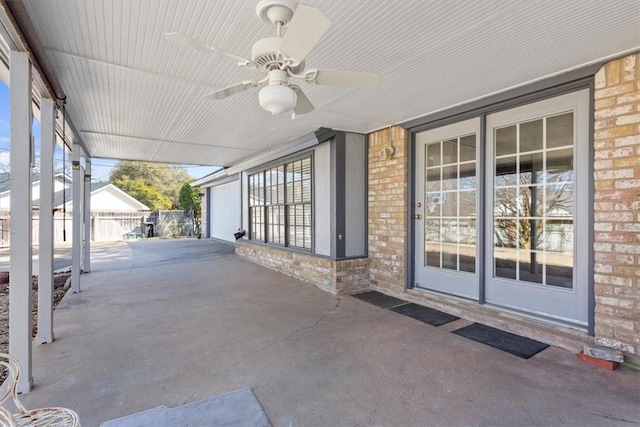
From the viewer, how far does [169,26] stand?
2.38 metres

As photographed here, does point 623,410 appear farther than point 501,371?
No

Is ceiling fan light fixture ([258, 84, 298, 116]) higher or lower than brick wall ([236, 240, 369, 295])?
higher

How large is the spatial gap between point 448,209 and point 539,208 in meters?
1.14

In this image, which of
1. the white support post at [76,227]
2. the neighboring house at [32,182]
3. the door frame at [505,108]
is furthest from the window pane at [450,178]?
the white support post at [76,227]

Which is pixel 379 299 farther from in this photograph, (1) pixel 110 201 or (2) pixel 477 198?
(1) pixel 110 201

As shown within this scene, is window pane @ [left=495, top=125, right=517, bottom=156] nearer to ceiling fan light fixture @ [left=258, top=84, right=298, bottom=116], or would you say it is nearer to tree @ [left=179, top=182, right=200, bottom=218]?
ceiling fan light fixture @ [left=258, top=84, right=298, bottom=116]

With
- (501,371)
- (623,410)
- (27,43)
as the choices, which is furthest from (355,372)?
(27,43)

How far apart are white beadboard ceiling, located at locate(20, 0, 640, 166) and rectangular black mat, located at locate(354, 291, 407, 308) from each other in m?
2.67

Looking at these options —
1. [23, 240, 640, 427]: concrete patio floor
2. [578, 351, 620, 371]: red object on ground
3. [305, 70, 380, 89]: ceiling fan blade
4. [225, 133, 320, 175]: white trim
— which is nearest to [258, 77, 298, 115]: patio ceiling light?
[305, 70, 380, 89]: ceiling fan blade

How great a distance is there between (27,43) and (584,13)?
3960 millimetres


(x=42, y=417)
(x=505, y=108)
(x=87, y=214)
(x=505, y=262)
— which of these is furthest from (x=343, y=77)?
(x=87, y=214)

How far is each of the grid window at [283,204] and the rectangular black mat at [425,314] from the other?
2.38 m

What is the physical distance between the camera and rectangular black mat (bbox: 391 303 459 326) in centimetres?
391

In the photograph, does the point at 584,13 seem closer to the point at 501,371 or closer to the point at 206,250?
the point at 501,371
